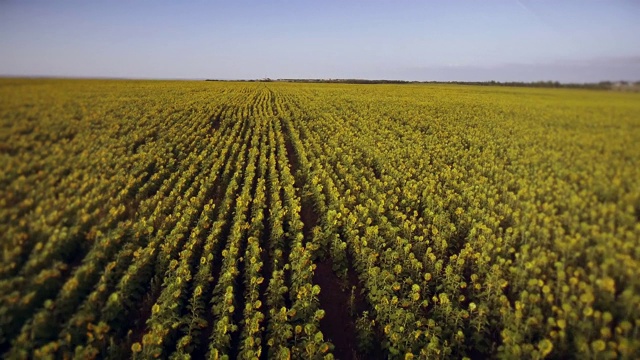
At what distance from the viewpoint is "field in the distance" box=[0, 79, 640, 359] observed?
360cm

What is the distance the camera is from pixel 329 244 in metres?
10.0

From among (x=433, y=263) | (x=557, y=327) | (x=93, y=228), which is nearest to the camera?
(x=93, y=228)

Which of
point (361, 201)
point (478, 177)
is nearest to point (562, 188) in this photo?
point (478, 177)

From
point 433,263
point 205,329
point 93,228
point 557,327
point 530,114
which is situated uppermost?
point 530,114

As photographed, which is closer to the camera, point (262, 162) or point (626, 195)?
point (626, 195)

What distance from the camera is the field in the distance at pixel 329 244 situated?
360 centimetres

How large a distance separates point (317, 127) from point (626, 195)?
20037 mm

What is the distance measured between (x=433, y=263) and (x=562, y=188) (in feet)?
14.0

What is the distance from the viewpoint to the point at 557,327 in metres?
5.45

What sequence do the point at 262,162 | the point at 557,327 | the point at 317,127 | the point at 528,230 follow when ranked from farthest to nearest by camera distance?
the point at 317,127 → the point at 262,162 → the point at 557,327 → the point at 528,230

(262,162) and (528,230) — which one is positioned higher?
(528,230)

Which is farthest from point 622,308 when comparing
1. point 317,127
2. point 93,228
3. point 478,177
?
point 317,127

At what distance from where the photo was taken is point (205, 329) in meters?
7.18

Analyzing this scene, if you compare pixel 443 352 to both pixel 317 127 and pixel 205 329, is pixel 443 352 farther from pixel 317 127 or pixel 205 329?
pixel 317 127
